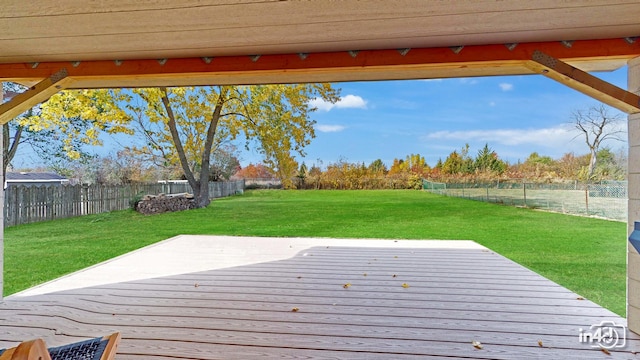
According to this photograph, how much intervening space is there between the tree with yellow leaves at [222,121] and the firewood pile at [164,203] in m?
0.24

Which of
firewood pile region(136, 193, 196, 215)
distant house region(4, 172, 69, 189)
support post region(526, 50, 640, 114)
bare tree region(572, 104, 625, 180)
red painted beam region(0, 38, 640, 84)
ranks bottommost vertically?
firewood pile region(136, 193, 196, 215)

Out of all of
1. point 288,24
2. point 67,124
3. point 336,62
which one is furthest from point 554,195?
point 67,124

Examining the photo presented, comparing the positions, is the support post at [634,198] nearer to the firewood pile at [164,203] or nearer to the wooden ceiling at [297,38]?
the wooden ceiling at [297,38]

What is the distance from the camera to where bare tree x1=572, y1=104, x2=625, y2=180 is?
5817mm

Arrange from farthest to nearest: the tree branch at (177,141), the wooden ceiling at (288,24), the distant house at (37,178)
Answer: the tree branch at (177,141) < the distant house at (37,178) < the wooden ceiling at (288,24)

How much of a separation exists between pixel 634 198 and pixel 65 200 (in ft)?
24.7

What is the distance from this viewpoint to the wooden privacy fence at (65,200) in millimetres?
5180

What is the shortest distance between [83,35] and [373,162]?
695 cm

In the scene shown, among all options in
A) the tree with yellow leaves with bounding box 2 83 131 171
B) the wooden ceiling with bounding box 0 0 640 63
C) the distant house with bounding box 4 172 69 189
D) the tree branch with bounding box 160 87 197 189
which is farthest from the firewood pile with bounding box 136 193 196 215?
the wooden ceiling with bounding box 0 0 640 63

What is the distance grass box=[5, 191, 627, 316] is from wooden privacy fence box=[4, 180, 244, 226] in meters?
0.19

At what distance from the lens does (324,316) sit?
196 centimetres

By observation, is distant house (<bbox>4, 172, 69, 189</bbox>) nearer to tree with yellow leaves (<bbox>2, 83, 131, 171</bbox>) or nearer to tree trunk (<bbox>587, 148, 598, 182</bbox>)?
tree with yellow leaves (<bbox>2, 83, 131, 171</bbox>)
